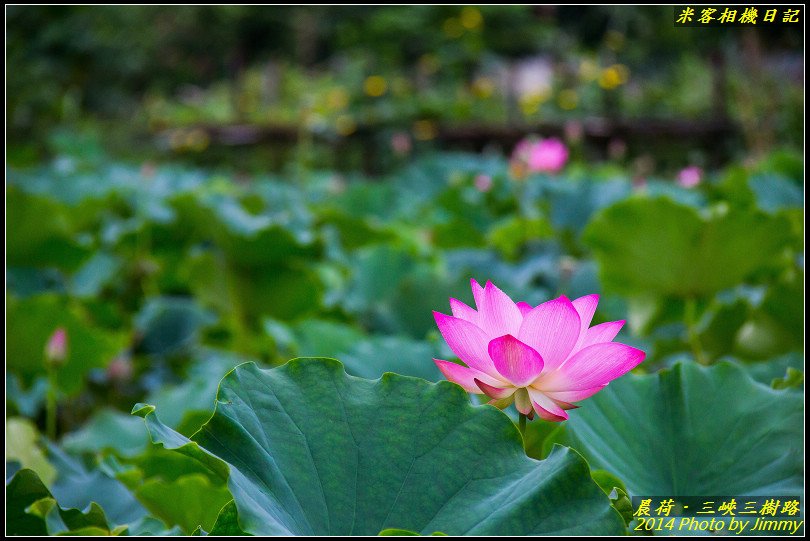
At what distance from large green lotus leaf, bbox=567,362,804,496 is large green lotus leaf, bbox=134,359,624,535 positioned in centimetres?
16

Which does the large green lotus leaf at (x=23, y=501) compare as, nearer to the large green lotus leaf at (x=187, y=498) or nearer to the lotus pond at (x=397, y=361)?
the lotus pond at (x=397, y=361)

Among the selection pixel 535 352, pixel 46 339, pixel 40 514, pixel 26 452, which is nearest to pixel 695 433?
pixel 535 352

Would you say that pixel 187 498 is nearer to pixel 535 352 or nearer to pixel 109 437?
pixel 535 352

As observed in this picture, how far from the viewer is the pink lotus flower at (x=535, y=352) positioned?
53 centimetres

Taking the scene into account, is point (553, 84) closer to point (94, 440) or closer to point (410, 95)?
point (410, 95)

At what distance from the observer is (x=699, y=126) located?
24.2 feet

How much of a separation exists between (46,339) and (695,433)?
1234 mm

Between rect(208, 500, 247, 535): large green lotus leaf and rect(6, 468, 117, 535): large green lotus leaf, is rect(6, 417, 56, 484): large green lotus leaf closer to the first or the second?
rect(6, 468, 117, 535): large green lotus leaf

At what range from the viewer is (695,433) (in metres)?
0.75

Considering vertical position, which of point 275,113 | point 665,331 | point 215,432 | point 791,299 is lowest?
point 275,113

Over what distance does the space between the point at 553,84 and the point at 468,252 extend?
29.8 ft

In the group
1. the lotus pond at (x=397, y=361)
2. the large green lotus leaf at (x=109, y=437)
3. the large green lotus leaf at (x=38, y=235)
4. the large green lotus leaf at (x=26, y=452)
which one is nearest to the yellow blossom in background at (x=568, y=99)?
the lotus pond at (x=397, y=361)

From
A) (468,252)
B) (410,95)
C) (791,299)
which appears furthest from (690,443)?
(410,95)

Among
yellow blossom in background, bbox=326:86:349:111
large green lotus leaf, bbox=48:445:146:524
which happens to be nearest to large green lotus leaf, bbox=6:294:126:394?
large green lotus leaf, bbox=48:445:146:524
